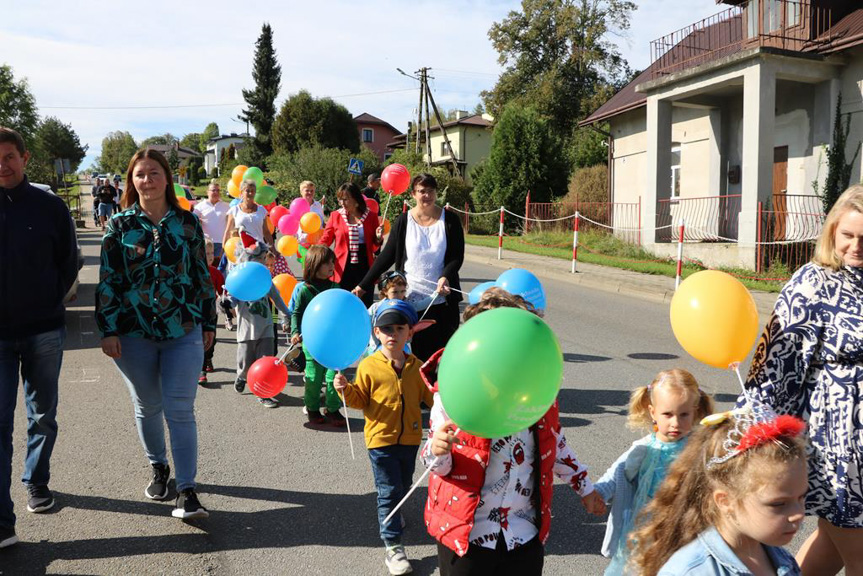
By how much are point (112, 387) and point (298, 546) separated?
161 inches

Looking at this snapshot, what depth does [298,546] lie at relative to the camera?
364cm

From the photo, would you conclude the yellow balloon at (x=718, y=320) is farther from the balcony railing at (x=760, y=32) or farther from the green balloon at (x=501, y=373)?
the balcony railing at (x=760, y=32)

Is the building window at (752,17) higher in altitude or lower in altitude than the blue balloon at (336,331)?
higher

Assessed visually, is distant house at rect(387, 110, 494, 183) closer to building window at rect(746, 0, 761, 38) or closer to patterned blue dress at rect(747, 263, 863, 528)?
building window at rect(746, 0, 761, 38)

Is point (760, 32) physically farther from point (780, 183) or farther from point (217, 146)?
point (217, 146)

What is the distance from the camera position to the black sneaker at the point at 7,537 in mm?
3530

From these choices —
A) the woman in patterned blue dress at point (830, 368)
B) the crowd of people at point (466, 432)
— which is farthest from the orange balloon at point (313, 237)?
the woman in patterned blue dress at point (830, 368)

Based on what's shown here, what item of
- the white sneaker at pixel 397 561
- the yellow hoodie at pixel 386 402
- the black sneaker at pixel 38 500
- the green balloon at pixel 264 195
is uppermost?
the green balloon at pixel 264 195

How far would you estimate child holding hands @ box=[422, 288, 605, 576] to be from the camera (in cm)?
235

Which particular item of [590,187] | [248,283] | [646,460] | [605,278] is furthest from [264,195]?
[590,187]

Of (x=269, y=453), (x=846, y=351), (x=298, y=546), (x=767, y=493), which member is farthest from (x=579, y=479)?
(x=269, y=453)

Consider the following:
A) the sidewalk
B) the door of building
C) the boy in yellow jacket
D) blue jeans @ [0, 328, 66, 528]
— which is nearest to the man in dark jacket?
blue jeans @ [0, 328, 66, 528]

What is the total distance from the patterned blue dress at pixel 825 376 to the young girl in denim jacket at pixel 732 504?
0.89 m

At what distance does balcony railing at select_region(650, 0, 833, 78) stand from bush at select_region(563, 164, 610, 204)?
18.1 ft
